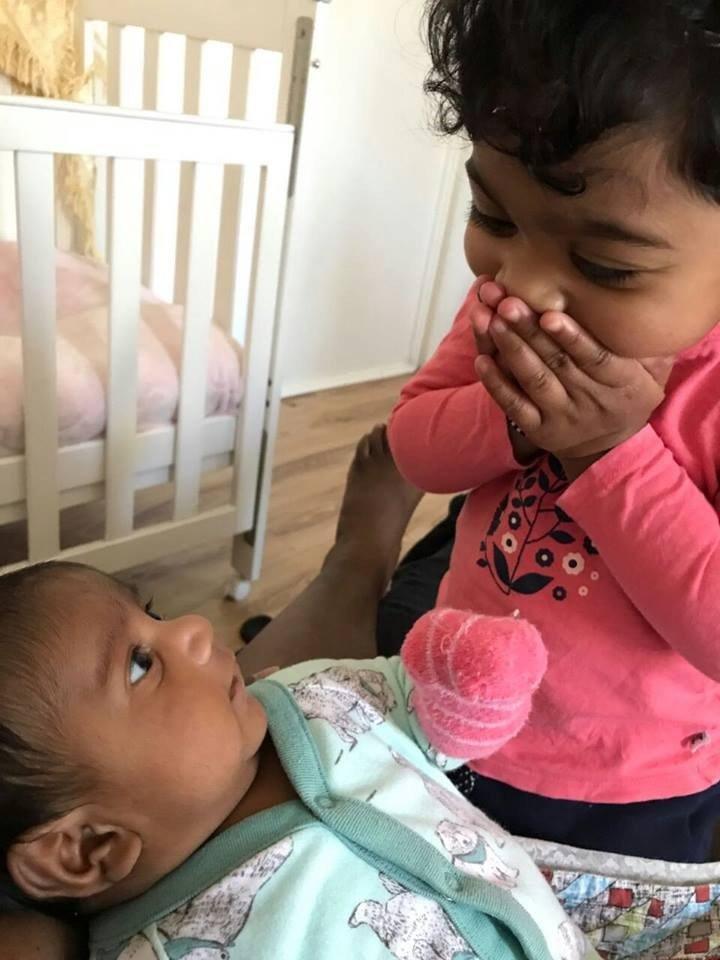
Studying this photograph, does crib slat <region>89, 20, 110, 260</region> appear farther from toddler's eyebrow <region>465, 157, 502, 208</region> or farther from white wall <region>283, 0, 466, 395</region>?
toddler's eyebrow <region>465, 157, 502, 208</region>

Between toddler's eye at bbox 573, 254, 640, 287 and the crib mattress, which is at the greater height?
toddler's eye at bbox 573, 254, 640, 287

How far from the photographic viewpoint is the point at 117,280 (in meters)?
1.10

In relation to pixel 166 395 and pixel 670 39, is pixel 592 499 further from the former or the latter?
pixel 166 395

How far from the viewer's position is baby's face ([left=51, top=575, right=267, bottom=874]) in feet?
1.87

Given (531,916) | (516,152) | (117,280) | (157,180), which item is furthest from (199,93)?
(531,916)

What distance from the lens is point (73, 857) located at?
0.57 m

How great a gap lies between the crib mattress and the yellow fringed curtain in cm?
139

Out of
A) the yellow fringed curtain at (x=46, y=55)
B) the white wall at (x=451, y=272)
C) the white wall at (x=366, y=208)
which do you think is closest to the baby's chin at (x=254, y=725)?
the yellow fringed curtain at (x=46, y=55)

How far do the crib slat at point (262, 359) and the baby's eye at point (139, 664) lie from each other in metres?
0.76

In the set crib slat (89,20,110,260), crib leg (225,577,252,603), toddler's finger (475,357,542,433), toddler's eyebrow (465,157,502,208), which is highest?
toddler's eyebrow (465,157,502,208)

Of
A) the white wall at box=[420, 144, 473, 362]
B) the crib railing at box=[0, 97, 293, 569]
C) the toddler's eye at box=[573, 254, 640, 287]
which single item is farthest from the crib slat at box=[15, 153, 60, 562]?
the white wall at box=[420, 144, 473, 362]

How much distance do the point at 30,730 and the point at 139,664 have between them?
9 centimetres

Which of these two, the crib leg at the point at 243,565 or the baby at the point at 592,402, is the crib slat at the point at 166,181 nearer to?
the crib leg at the point at 243,565

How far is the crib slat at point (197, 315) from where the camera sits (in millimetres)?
1152
